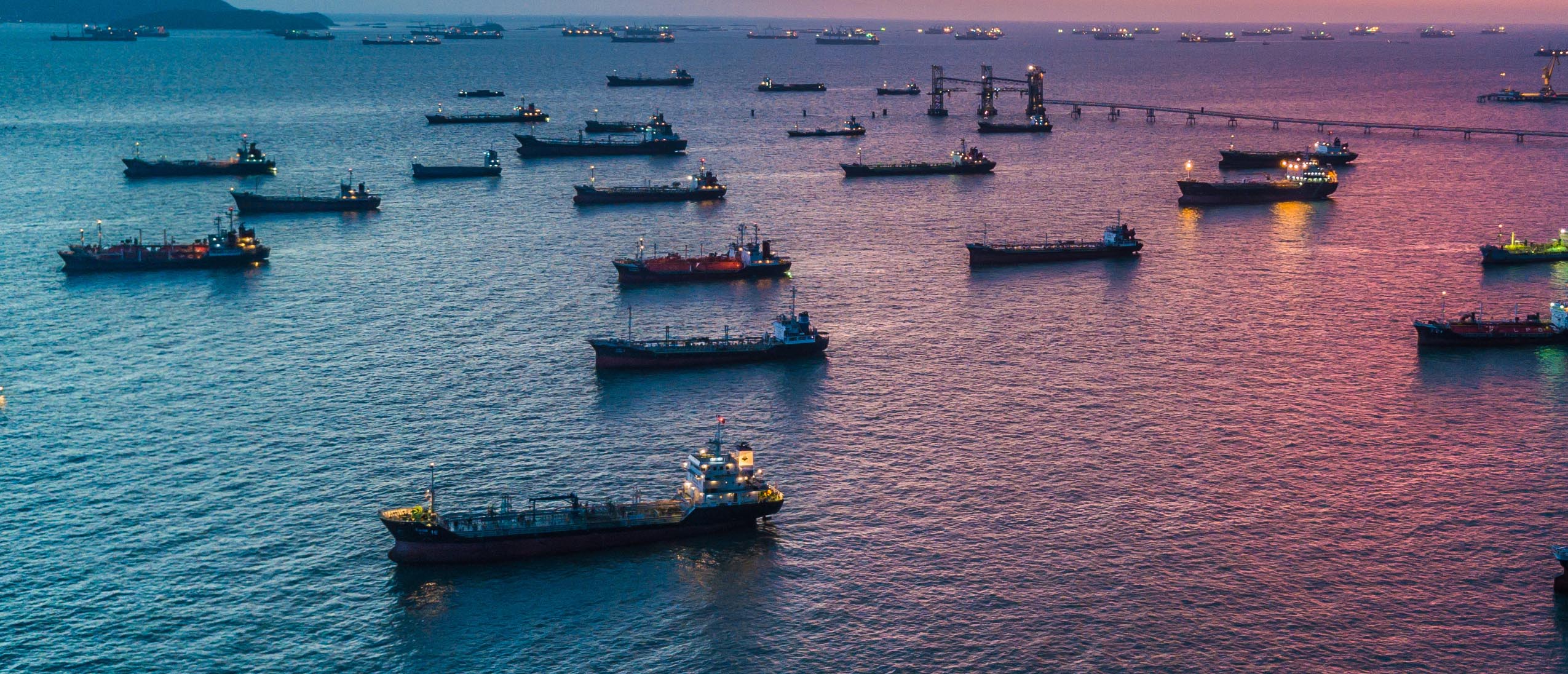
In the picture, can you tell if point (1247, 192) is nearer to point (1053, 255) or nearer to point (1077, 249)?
point (1077, 249)

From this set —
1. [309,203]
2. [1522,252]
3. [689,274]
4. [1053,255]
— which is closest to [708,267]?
[689,274]

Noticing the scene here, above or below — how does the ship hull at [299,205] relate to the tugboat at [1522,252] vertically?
above

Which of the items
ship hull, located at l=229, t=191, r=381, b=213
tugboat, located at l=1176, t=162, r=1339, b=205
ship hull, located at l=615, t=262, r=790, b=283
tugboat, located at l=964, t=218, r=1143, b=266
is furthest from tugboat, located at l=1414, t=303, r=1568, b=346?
ship hull, located at l=229, t=191, r=381, b=213

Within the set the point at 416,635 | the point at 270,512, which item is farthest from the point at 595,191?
the point at 416,635

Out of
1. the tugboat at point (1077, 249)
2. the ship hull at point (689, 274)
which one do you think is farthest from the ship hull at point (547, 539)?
the tugboat at point (1077, 249)

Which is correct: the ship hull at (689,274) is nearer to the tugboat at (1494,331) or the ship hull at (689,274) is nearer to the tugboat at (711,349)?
the tugboat at (711,349)

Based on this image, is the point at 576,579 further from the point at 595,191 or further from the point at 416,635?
the point at 595,191

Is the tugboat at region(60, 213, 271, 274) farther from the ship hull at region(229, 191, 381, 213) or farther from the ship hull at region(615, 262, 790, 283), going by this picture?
the ship hull at region(615, 262, 790, 283)
